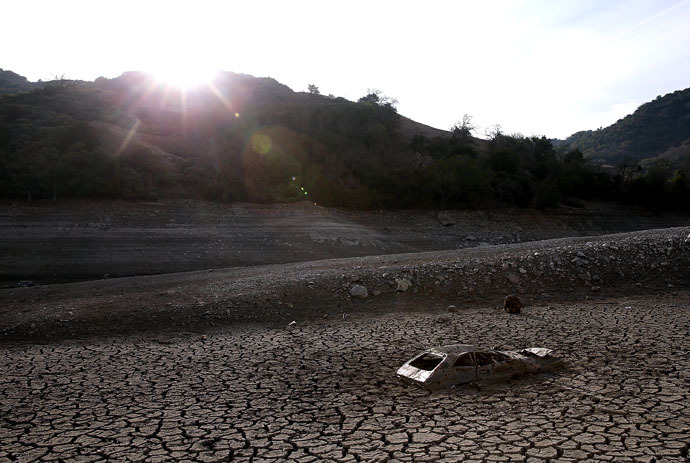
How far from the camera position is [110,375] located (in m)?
6.05

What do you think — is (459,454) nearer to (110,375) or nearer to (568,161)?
(110,375)

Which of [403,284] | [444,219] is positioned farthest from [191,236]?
[444,219]

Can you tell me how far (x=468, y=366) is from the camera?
524 centimetres

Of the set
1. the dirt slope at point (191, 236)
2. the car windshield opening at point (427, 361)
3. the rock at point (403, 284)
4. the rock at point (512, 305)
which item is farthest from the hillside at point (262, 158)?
the car windshield opening at point (427, 361)

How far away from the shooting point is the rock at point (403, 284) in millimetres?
10057

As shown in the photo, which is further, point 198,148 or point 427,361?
point 198,148

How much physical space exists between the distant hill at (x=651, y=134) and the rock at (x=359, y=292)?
198 ft

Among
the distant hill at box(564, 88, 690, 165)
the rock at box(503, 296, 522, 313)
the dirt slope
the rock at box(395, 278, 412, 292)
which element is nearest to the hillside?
the dirt slope

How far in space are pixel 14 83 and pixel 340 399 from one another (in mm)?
64327

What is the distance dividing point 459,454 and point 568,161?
3958cm

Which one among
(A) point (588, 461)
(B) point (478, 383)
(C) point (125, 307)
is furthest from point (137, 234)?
(A) point (588, 461)

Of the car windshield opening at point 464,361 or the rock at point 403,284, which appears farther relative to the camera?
the rock at point 403,284

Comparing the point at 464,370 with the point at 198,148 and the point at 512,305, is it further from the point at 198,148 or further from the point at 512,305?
the point at 198,148

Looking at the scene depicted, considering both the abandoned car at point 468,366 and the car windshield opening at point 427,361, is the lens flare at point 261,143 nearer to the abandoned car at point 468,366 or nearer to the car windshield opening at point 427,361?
the car windshield opening at point 427,361
